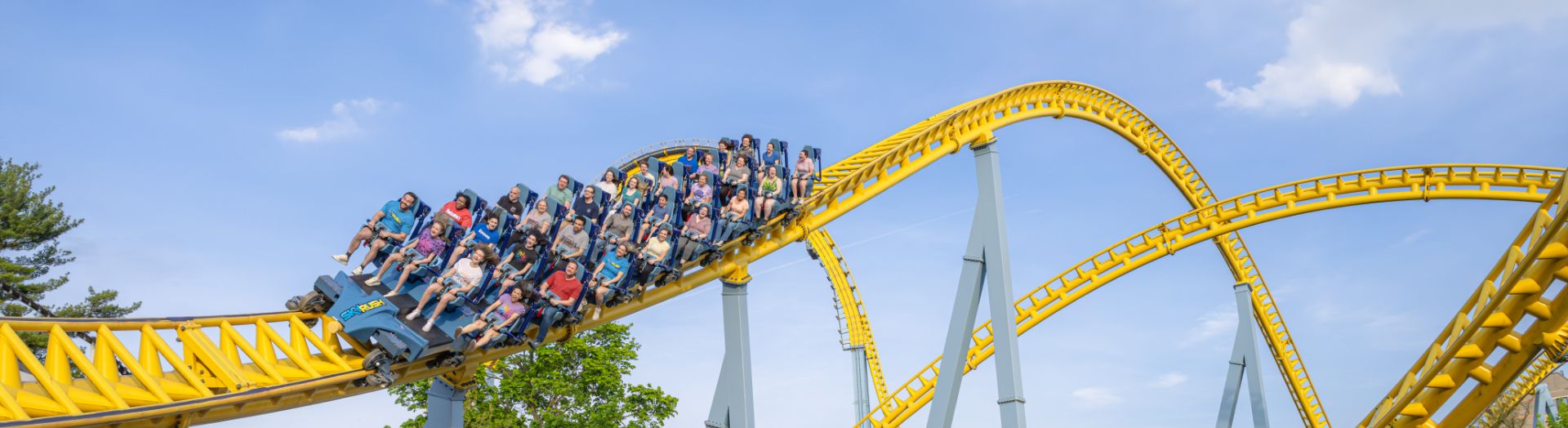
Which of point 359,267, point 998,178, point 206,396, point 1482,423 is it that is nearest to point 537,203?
point 359,267

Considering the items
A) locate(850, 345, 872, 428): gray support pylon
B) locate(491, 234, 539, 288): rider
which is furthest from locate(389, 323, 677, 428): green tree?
locate(491, 234, 539, 288): rider

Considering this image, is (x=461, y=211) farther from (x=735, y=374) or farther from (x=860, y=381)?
(x=860, y=381)

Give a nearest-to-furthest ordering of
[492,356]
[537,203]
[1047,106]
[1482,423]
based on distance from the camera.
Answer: [492,356]
[537,203]
[1047,106]
[1482,423]

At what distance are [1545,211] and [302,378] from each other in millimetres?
6868

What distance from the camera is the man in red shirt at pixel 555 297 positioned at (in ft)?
26.4

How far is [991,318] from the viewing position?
10.4m

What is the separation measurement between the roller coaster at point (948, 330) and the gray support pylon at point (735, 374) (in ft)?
0.05

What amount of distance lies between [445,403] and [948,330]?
14.7 feet

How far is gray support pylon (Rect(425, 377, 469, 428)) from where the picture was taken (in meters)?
8.52

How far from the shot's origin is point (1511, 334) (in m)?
5.45

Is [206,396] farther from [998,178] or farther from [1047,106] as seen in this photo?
[1047,106]

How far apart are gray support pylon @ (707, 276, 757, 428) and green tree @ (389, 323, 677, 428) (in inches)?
285

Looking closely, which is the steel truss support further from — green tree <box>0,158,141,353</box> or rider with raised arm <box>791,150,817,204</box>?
green tree <box>0,158,141,353</box>

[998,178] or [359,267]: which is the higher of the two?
[998,178]
